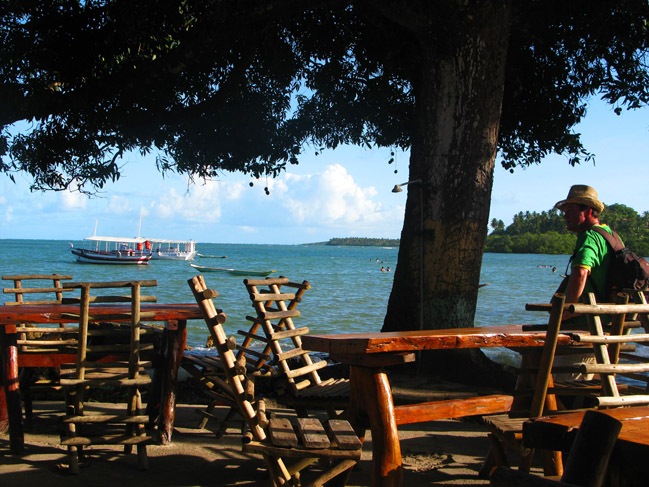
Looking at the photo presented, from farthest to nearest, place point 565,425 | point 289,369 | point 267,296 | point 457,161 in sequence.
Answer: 1. point 457,161
2. point 267,296
3. point 289,369
4. point 565,425

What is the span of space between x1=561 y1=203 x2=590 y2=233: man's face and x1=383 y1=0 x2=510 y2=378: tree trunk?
214 centimetres

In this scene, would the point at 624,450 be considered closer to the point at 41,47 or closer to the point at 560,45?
the point at 41,47

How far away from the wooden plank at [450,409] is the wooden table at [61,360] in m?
1.64

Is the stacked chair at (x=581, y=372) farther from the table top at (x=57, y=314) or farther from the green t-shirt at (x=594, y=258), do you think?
the table top at (x=57, y=314)

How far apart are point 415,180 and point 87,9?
4.46m

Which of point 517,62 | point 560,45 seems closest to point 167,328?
point 517,62

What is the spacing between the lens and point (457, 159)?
6.41 m

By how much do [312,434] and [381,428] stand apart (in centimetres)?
35

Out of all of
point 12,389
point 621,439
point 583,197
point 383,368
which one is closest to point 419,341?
point 383,368

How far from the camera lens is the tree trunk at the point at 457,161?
252 inches

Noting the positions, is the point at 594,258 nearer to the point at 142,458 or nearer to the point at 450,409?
the point at 450,409

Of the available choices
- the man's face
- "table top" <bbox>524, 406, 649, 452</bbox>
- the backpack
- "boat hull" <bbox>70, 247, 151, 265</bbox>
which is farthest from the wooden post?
"boat hull" <bbox>70, 247, 151, 265</bbox>

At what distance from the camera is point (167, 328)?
4.45 m

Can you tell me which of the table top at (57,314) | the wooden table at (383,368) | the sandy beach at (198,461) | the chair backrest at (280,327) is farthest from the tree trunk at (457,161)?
the wooden table at (383,368)
